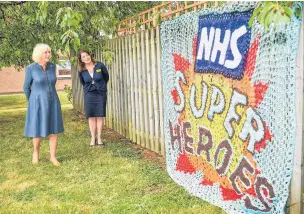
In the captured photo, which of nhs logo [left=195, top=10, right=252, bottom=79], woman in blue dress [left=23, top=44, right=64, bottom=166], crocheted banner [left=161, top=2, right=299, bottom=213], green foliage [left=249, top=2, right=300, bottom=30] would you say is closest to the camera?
green foliage [left=249, top=2, right=300, bottom=30]

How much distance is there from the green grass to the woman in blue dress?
58 cm

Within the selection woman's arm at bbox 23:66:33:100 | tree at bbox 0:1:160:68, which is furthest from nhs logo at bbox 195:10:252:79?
woman's arm at bbox 23:66:33:100

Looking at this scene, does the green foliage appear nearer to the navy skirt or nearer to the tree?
the tree

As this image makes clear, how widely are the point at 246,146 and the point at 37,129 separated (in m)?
3.30

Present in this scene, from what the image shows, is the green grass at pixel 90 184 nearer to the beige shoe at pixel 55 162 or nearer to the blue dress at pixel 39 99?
the beige shoe at pixel 55 162

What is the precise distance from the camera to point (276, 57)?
11.0 ft

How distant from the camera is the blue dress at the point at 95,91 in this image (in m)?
6.99

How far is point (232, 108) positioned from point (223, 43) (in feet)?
2.21

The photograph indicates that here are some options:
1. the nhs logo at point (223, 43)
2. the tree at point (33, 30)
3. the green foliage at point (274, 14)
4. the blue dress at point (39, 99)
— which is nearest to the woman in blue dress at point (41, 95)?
the blue dress at point (39, 99)

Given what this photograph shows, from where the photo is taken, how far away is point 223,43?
4.04 meters

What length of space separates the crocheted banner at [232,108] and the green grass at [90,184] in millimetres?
326

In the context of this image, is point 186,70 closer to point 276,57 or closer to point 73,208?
point 276,57

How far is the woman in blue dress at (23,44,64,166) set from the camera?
5.75 metres

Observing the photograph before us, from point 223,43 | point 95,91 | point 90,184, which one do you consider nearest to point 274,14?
point 223,43
